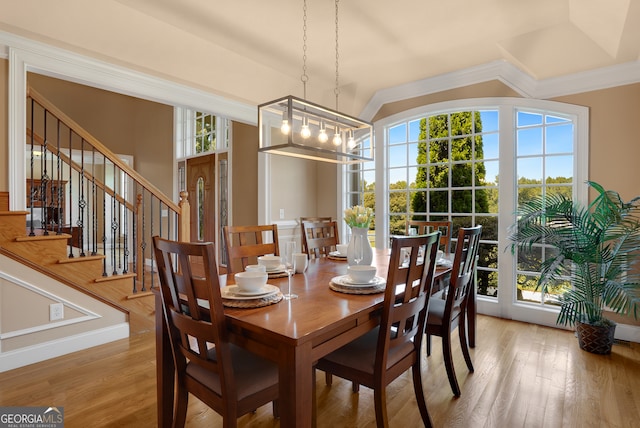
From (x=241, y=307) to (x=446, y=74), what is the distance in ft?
11.8

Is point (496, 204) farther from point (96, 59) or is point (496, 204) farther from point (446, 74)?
point (96, 59)

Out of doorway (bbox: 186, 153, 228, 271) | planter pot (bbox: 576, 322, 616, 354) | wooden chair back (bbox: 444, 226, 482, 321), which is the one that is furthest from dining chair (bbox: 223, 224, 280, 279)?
doorway (bbox: 186, 153, 228, 271)

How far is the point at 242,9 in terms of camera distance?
2.66 metres

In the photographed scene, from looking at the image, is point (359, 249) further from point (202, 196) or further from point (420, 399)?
point (202, 196)

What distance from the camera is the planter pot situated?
2.83 meters

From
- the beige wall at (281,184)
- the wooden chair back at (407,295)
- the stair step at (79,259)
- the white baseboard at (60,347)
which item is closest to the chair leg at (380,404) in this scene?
the wooden chair back at (407,295)

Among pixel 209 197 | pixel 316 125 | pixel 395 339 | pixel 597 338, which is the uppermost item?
pixel 316 125

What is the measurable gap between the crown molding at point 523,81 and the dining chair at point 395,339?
2773 mm

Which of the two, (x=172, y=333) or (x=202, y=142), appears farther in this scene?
(x=202, y=142)

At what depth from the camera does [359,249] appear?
228cm

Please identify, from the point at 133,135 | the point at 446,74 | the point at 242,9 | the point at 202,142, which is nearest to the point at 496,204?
the point at 446,74

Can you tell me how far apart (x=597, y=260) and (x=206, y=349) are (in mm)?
3034

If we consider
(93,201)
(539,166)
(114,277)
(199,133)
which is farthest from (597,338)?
(199,133)

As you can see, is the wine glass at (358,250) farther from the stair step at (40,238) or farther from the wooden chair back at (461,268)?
the stair step at (40,238)
